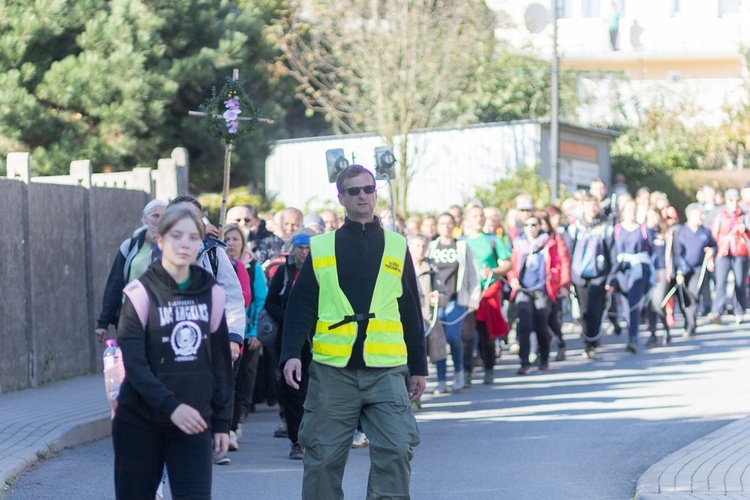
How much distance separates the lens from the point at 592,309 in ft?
55.1

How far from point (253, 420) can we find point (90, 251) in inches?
123

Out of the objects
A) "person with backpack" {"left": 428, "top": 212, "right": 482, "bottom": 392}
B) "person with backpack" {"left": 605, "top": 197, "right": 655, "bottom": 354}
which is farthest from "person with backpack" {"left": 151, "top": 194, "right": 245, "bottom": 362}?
"person with backpack" {"left": 605, "top": 197, "right": 655, "bottom": 354}

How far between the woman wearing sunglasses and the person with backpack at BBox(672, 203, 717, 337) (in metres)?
3.96

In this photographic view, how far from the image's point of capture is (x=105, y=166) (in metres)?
20.3

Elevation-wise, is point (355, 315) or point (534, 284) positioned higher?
point (355, 315)

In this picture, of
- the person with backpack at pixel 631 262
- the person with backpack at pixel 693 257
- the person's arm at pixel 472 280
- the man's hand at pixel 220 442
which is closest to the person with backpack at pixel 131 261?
the man's hand at pixel 220 442

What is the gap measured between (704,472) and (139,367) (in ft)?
14.2

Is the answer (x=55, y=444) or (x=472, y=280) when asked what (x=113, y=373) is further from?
(x=472, y=280)

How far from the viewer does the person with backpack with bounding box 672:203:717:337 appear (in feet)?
62.2

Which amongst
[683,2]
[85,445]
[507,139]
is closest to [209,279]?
[85,445]

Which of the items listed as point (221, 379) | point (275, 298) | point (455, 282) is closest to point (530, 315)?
point (455, 282)

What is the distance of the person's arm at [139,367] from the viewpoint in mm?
5305

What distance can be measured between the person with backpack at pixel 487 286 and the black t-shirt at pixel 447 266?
58cm

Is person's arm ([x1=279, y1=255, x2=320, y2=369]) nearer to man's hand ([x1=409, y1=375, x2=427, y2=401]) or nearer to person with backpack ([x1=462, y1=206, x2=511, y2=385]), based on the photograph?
man's hand ([x1=409, y1=375, x2=427, y2=401])
